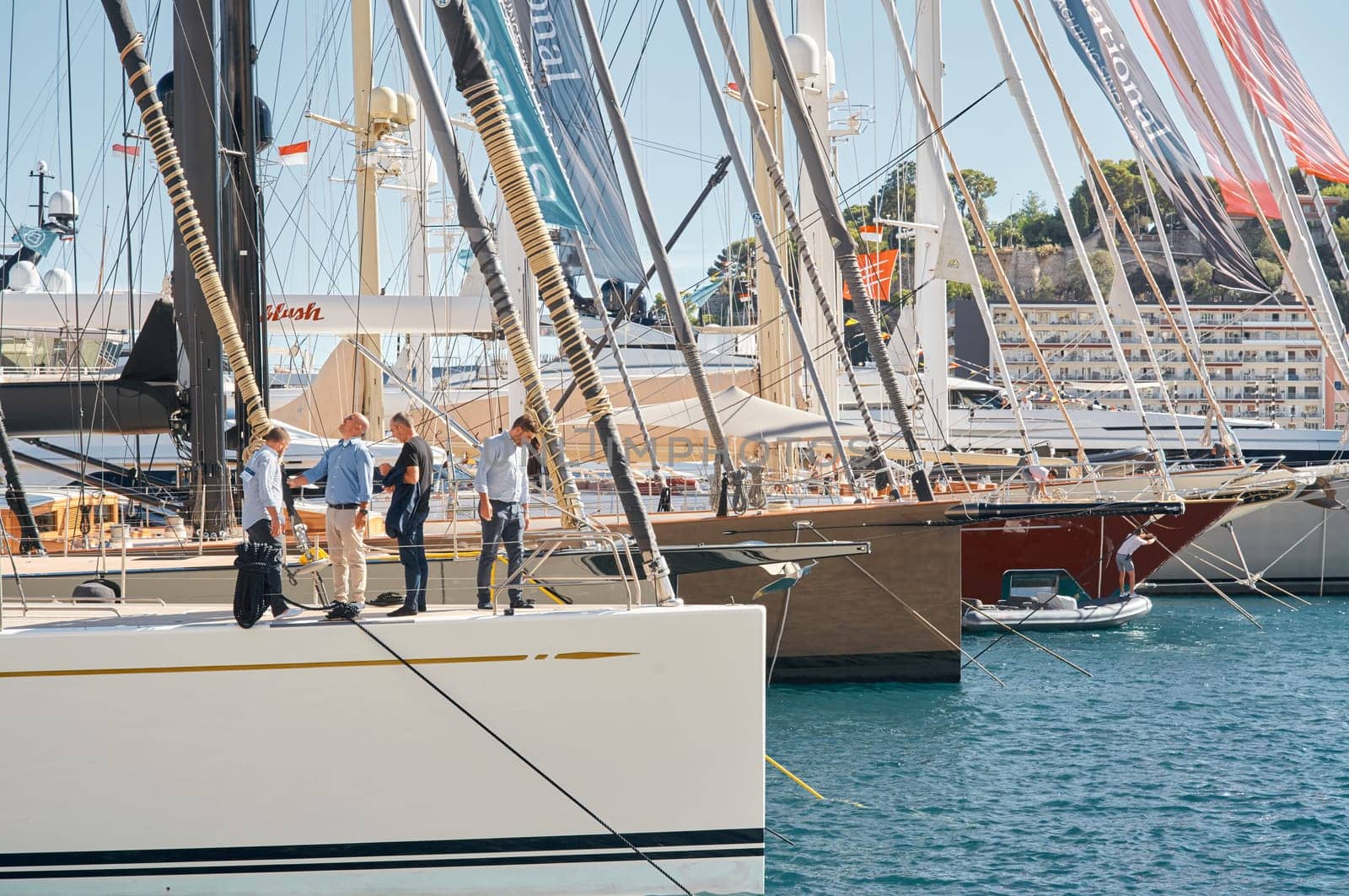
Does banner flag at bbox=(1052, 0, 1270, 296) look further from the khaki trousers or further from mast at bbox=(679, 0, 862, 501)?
the khaki trousers

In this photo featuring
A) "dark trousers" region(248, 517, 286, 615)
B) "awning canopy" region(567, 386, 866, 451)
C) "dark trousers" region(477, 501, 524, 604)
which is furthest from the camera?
"awning canopy" region(567, 386, 866, 451)

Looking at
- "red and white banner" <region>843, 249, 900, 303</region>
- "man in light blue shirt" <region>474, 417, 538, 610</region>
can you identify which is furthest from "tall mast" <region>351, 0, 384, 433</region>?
"man in light blue shirt" <region>474, 417, 538, 610</region>

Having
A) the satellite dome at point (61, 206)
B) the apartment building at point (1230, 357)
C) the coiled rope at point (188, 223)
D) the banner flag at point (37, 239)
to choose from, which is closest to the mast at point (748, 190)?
the coiled rope at point (188, 223)

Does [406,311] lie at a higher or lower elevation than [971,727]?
higher

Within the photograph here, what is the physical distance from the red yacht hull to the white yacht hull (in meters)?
15.1

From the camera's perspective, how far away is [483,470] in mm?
9453

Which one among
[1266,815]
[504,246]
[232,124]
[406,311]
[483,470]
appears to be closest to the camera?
[483,470]

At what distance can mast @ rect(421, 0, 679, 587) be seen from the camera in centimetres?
793

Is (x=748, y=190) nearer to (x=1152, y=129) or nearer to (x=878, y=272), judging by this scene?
(x=1152, y=129)

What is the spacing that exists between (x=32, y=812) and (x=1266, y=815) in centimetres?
924

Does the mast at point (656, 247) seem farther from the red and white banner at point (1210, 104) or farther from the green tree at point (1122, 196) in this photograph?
the green tree at point (1122, 196)

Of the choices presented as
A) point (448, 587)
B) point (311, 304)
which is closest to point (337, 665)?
point (448, 587)

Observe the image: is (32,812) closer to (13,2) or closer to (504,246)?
(13,2)

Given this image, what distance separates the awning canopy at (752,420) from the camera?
17.7 metres
